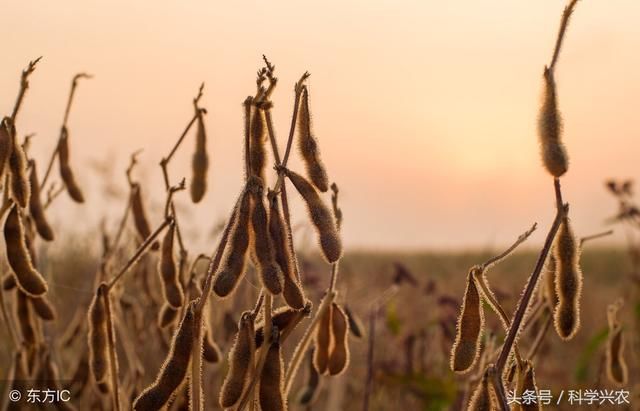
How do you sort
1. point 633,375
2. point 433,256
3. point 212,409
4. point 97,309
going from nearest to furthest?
1. point 97,309
2. point 212,409
3. point 633,375
4. point 433,256

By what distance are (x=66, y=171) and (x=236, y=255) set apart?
1359 millimetres

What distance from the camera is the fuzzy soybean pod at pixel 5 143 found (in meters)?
2.03

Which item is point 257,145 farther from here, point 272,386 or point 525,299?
point 525,299

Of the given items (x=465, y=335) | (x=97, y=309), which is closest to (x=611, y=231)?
(x=465, y=335)

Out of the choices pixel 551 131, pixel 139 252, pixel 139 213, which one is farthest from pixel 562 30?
pixel 139 213

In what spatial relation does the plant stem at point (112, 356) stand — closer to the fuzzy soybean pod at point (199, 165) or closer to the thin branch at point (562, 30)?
the fuzzy soybean pod at point (199, 165)

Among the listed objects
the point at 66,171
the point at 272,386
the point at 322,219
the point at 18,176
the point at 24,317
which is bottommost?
the point at 272,386

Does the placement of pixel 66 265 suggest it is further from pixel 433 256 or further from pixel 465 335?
pixel 433 256

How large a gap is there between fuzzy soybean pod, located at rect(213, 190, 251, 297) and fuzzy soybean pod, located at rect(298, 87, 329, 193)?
8.9 inches

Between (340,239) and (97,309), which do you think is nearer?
(340,239)

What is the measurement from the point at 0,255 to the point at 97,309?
838mm

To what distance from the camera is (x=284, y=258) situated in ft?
5.50

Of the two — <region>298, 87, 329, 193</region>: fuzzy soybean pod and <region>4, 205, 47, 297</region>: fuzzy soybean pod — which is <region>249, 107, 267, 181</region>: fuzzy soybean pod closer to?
<region>298, 87, 329, 193</region>: fuzzy soybean pod

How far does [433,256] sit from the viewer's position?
14.4 metres
